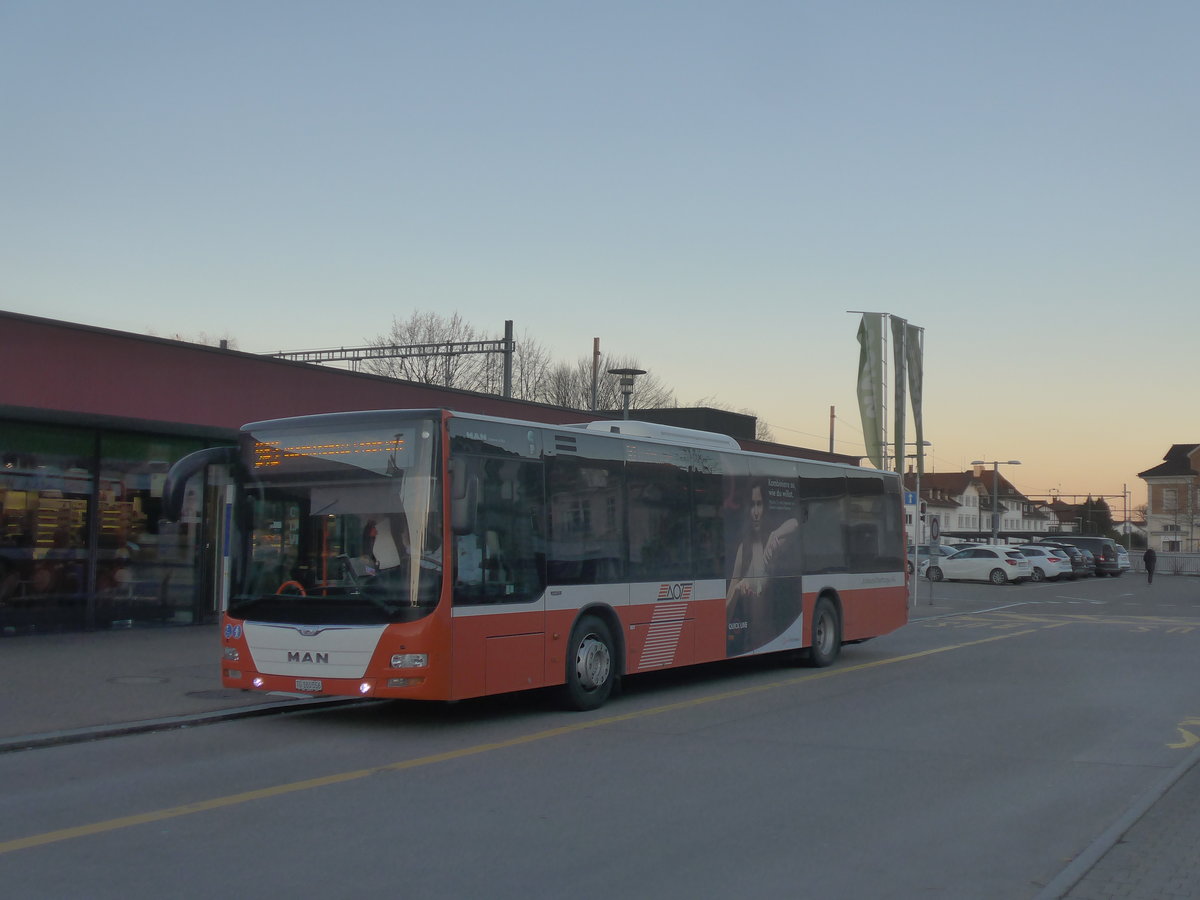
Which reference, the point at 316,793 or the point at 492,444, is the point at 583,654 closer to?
the point at 492,444

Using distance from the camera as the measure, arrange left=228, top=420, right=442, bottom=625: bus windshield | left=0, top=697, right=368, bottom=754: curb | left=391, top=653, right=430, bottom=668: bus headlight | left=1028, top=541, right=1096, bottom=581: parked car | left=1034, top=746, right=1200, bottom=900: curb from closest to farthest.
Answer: left=1034, top=746, right=1200, bottom=900: curb
left=0, top=697, right=368, bottom=754: curb
left=391, top=653, right=430, bottom=668: bus headlight
left=228, top=420, right=442, bottom=625: bus windshield
left=1028, top=541, right=1096, bottom=581: parked car

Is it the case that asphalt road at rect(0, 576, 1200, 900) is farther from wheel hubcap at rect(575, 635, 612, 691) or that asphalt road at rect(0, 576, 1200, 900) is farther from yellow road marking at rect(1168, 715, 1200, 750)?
wheel hubcap at rect(575, 635, 612, 691)

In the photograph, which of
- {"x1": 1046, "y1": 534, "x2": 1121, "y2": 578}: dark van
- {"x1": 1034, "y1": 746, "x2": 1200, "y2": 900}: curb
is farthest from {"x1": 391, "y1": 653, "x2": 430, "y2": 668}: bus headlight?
{"x1": 1046, "y1": 534, "x2": 1121, "y2": 578}: dark van

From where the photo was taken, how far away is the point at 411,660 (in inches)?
413

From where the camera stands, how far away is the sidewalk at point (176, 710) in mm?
6047

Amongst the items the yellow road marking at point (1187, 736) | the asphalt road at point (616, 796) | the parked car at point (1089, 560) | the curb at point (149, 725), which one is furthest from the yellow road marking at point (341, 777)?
the parked car at point (1089, 560)

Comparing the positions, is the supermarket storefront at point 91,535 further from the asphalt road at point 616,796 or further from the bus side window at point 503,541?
the bus side window at point 503,541

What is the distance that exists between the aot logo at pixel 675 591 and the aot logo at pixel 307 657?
4166 mm

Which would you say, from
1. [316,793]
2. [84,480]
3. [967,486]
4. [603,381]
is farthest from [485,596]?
[967,486]

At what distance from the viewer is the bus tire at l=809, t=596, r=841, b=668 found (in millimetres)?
17031

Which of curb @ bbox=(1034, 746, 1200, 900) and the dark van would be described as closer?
curb @ bbox=(1034, 746, 1200, 900)

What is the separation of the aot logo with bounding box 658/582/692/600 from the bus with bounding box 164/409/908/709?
0.9 inches

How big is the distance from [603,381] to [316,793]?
200ft

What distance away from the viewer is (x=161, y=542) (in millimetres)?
19844
